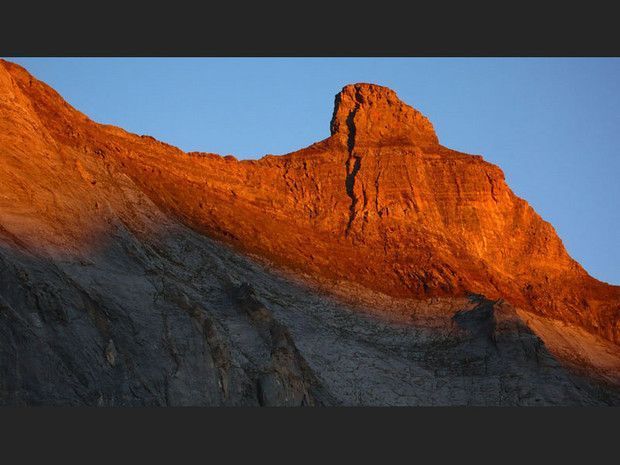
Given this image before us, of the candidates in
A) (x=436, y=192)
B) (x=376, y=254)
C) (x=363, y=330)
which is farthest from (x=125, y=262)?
(x=436, y=192)

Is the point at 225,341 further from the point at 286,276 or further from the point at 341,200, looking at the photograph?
the point at 341,200

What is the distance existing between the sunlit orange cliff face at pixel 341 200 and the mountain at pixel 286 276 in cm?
14

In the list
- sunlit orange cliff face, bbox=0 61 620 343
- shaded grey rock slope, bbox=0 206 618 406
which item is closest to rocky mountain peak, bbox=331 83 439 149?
sunlit orange cliff face, bbox=0 61 620 343

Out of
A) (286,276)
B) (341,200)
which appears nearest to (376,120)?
(341,200)

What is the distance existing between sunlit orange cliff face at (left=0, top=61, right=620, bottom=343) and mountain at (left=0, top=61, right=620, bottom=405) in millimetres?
137

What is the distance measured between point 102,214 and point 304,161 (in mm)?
23302

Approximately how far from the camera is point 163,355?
64938 millimetres

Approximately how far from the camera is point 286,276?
81750 millimetres

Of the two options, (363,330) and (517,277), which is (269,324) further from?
(517,277)

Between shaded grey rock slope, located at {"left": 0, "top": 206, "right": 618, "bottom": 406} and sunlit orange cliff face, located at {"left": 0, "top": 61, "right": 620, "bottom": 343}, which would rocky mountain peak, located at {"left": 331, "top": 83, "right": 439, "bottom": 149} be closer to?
sunlit orange cliff face, located at {"left": 0, "top": 61, "right": 620, "bottom": 343}

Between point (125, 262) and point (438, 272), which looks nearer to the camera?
point (125, 262)

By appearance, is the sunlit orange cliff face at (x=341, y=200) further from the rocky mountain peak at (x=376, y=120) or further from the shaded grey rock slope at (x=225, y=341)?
the shaded grey rock slope at (x=225, y=341)

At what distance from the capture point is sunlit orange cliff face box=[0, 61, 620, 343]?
74625 millimetres

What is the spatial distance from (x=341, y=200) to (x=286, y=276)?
477 inches
